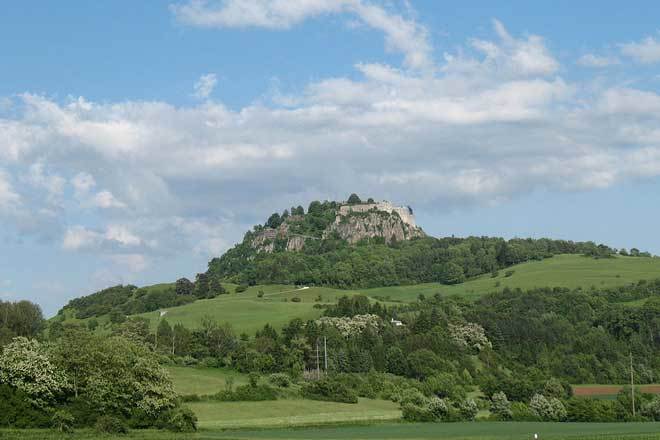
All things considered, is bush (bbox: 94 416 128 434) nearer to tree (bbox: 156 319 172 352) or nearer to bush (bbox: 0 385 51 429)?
bush (bbox: 0 385 51 429)

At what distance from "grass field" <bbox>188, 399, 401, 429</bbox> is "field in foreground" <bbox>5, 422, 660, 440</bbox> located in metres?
3.21

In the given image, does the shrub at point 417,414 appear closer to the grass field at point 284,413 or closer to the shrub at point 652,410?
the grass field at point 284,413

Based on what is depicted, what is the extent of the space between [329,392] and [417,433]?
26676 millimetres

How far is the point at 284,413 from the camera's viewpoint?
83625 mm

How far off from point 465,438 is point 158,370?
26.9 meters

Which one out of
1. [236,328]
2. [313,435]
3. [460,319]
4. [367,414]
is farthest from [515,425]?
[236,328]

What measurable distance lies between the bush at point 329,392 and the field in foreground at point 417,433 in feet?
51.0

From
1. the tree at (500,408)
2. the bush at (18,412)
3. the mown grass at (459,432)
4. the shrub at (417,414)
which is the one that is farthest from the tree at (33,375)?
the tree at (500,408)

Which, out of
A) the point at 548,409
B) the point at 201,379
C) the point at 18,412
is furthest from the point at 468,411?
the point at 18,412

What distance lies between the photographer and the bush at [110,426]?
65.9 m

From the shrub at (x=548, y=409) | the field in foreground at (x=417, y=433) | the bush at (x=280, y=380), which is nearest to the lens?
the field in foreground at (x=417, y=433)

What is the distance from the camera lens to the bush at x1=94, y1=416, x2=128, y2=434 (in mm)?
65938

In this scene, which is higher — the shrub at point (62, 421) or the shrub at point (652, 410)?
the shrub at point (62, 421)

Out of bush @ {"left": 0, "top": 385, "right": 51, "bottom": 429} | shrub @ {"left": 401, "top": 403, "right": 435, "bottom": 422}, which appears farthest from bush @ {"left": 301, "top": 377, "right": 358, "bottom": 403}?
bush @ {"left": 0, "top": 385, "right": 51, "bottom": 429}
